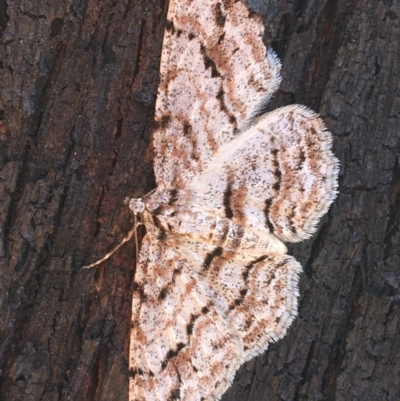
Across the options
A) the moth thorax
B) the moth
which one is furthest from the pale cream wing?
→ the moth thorax

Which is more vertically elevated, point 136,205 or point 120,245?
point 136,205

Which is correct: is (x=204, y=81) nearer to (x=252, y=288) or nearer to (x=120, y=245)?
(x=120, y=245)

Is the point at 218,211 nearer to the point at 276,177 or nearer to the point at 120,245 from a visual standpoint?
the point at 276,177

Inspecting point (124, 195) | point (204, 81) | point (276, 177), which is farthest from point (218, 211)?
point (204, 81)

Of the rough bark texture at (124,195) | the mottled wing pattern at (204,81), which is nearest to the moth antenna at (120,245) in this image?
the rough bark texture at (124,195)

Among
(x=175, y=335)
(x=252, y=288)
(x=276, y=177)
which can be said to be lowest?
(x=175, y=335)

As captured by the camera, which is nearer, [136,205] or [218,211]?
[136,205]
